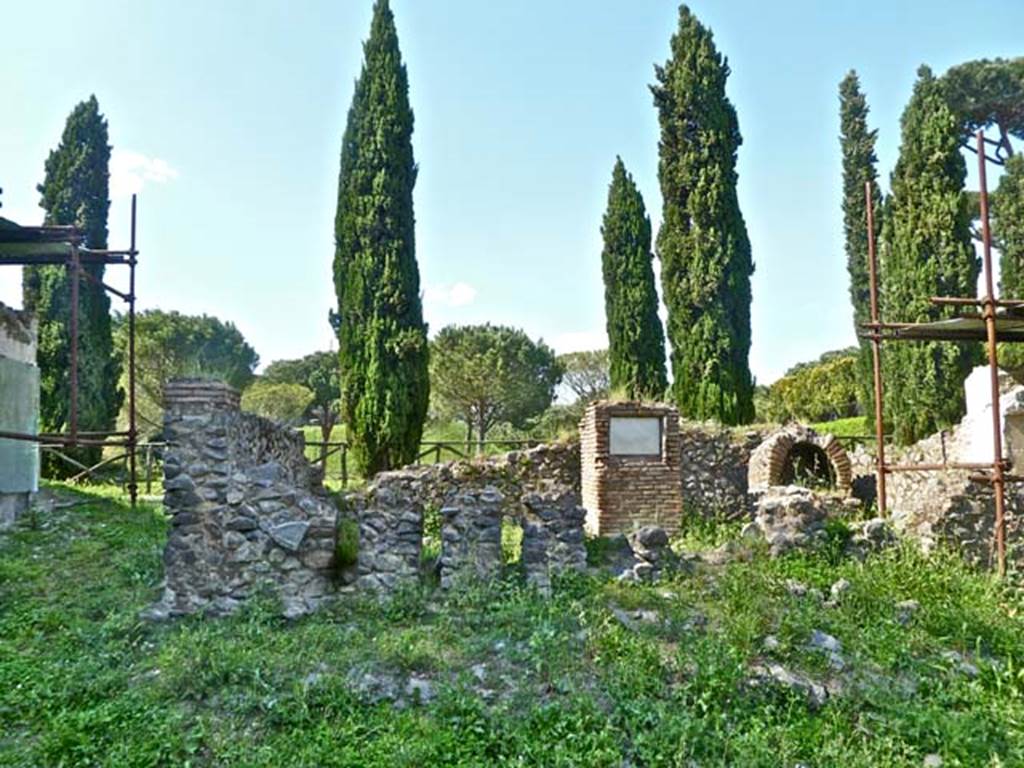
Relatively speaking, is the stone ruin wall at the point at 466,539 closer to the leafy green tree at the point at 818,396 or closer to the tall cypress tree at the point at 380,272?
the tall cypress tree at the point at 380,272

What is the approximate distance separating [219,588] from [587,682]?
311cm

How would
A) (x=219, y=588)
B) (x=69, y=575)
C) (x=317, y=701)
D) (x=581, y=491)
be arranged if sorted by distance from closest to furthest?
(x=317, y=701)
(x=219, y=588)
(x=69, y=575)
(x=581, y=491)

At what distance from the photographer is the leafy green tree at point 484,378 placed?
88.2 feet

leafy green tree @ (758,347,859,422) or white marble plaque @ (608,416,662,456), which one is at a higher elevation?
leafy green tree @ (758,347,859,422)

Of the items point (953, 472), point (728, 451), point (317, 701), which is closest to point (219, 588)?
point (317, 701)

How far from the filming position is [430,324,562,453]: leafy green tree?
88.2 feet

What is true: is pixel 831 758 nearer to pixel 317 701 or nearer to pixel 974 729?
pixel 974 729

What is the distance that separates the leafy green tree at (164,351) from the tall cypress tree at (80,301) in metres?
4.15

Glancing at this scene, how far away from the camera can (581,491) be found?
11914 millimetres

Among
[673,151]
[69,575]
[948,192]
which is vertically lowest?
[69,575]

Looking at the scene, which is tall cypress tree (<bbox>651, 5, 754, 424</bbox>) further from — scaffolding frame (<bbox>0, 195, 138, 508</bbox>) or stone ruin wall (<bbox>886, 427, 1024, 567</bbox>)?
scaffolding frame (<bbox>0, 195, 138, 508</bbox>)

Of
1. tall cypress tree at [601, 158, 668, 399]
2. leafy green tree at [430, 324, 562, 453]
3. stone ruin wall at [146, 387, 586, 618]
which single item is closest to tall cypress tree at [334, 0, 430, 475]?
tall cypress tree at [601, 158, 668, 399]

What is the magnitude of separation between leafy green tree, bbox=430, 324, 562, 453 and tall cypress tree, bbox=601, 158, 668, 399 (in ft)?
30.3

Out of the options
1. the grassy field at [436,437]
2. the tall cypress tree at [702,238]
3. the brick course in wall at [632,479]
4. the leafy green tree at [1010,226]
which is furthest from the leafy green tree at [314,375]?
the leafy green tree at [1010,226]
